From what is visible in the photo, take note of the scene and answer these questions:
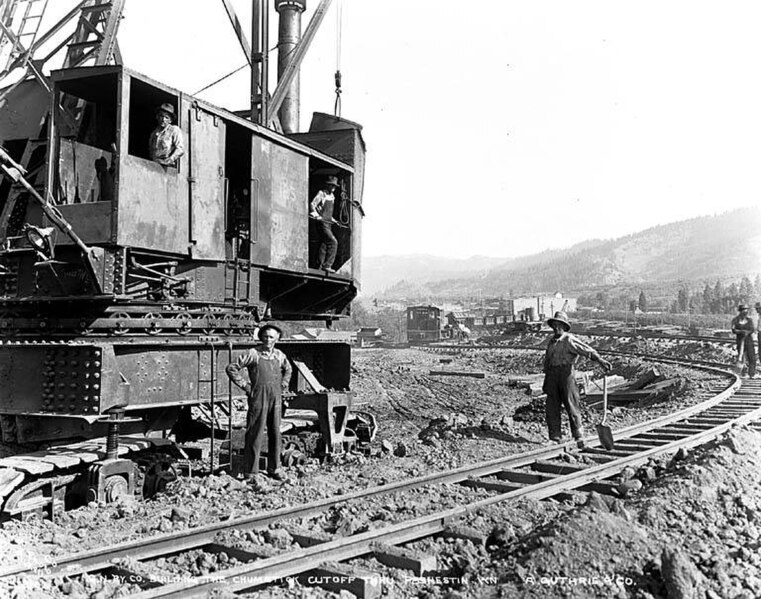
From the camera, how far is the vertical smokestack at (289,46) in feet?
41.2

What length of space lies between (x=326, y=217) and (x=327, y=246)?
0.46 m

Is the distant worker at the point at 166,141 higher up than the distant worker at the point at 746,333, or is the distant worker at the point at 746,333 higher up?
the distant worker at the point at 166,141

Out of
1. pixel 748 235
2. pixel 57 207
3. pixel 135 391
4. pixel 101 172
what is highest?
pixel 748 235

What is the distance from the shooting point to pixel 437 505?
6.21m

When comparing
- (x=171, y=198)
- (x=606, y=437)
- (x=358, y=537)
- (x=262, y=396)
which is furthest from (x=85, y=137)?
(x=606, y=437)

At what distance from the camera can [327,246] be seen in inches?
411

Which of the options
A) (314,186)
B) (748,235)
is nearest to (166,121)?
(314,186)

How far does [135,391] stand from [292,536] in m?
2.55

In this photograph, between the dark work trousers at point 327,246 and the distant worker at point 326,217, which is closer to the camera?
the distant worker at point 326,217

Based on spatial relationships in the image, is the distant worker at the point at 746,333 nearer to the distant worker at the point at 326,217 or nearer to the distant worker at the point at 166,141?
the distant worker at the point at 326,217

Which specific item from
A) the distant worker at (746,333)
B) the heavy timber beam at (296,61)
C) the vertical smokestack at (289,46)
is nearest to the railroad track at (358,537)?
the heavy timber beam at (296,61)

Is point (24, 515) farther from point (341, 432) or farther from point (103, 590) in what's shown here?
point (341, 432)

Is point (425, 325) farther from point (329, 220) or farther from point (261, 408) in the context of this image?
point (261, 408)

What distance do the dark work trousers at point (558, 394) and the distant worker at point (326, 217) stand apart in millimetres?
3360
